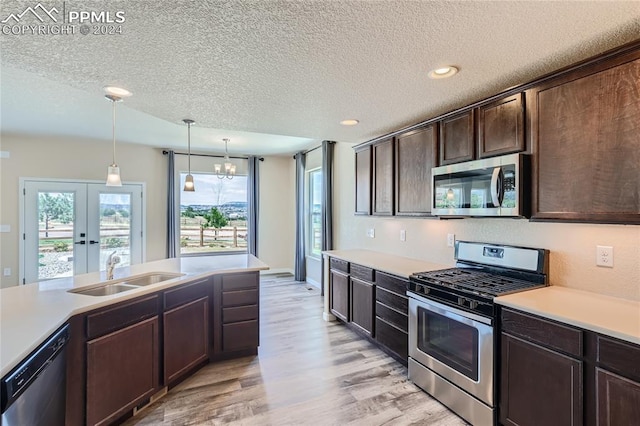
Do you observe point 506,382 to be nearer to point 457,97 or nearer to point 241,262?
point 457,97

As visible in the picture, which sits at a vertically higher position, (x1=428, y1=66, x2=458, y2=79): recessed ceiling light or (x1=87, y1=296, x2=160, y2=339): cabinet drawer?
(x1=428, y1=66, x2=458, y2=79): recessed ceiling light

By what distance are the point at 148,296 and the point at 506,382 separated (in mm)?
2486

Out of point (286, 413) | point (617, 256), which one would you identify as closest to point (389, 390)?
point (286, 413)

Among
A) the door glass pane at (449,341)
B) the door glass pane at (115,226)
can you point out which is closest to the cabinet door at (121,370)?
the door glass pane at (449,341)

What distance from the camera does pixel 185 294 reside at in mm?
2590

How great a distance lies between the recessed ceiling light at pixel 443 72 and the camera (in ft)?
6.43

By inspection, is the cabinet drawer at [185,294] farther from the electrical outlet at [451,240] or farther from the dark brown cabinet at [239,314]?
the electrical outlet at [451,240]

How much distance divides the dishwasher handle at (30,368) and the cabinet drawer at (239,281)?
4.54 ft

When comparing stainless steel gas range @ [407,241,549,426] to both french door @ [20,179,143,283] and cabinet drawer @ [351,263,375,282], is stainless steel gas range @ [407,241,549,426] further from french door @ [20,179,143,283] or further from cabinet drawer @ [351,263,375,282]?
french door @ [20,179,143,283]

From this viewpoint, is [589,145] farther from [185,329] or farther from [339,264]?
[185,329]

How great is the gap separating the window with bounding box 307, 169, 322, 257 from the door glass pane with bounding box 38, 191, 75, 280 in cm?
431

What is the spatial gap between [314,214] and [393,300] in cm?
362

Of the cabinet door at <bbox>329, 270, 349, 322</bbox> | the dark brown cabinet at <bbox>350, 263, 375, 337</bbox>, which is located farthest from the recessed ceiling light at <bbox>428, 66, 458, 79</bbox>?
the cabinet door at <bbox>329, 270, 349, 322</bbox>

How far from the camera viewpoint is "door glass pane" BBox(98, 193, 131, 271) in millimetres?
5629
